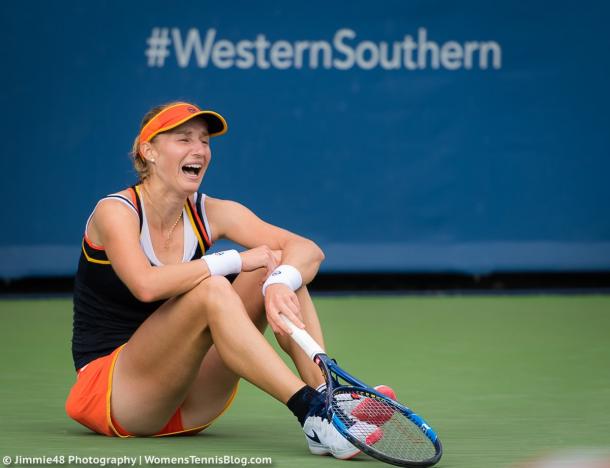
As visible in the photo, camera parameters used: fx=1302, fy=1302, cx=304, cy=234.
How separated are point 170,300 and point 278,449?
601 millimetres

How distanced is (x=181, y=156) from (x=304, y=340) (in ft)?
2.75

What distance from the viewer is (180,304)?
4.15m

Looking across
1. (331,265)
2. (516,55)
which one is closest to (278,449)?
(331,265)

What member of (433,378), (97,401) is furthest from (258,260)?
(433,378)

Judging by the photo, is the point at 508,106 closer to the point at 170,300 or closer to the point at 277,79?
the point at 277,79

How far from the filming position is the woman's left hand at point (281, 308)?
4.20 m

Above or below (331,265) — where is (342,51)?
above

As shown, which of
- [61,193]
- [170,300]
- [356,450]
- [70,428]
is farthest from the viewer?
[61,193]

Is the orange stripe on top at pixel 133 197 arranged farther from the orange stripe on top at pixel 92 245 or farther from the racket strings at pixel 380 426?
the racket strings at pixel 380 426

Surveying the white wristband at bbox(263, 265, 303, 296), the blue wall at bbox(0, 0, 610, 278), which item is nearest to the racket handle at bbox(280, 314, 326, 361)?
the white wristband at bbox(263, 265, 303, 296)

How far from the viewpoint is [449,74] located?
9.09 m

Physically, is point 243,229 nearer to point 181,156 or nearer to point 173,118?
point 181,156

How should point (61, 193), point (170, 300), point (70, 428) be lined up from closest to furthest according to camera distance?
point (170, 300), point (70, 428), point (61, 193)

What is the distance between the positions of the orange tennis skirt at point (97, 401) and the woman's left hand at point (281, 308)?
1.76 ft
